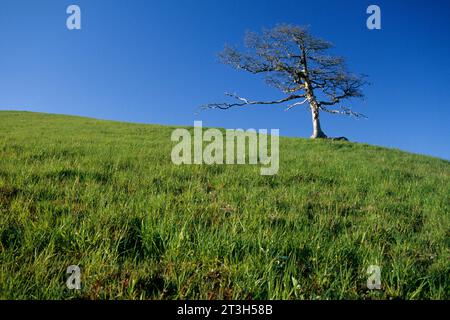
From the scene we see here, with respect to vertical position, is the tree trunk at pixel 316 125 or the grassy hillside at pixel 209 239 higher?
the tree trunk at pixel 316 125

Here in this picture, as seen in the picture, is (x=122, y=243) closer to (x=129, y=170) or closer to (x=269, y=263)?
(x=269, y=263)

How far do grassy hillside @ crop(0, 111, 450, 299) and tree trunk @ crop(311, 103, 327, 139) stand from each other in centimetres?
1956

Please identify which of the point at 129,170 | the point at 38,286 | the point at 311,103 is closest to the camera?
the point at 38,286

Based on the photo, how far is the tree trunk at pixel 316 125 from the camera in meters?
25.6

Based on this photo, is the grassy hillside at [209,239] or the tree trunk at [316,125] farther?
the tree trunk at [316,125]

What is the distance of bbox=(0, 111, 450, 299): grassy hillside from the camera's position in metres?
2.73

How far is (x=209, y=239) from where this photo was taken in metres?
3.35

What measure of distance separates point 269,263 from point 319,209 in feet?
7.98

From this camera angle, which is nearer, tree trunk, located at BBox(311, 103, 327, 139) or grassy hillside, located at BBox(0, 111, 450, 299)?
grassy hillside, located at BBox(0, 111, 450, 299)

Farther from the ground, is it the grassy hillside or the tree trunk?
the tree trunk

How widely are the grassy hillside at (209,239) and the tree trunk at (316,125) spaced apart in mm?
19558
